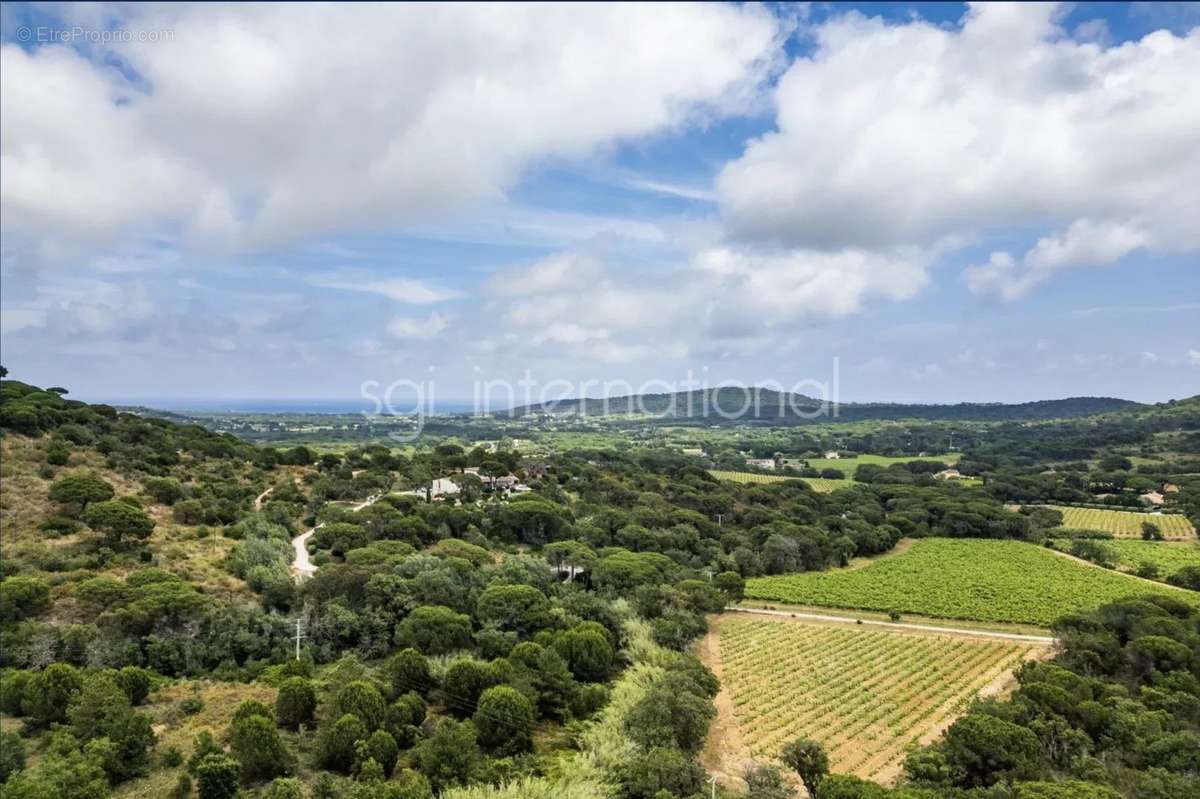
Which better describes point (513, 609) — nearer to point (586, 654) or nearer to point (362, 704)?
point (586, 654)

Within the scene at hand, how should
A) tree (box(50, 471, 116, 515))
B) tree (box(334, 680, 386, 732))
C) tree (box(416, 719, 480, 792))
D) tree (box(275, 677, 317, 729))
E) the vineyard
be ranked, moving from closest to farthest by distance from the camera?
tree (box(416, 719, 480, 792))
tree (box(334, 680, 386, 732))
tree (box(275, 677, 317, 729))
the vineyard
tree (box(50, 471, 116, 515))

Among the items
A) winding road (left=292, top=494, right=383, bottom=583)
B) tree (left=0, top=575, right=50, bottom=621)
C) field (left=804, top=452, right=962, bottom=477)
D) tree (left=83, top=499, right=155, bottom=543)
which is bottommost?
field (left=804, top=452, right=962, bottom=477)

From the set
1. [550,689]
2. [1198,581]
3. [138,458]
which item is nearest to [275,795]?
[550,689]

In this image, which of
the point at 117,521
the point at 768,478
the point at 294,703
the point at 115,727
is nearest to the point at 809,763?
the point at 294,703

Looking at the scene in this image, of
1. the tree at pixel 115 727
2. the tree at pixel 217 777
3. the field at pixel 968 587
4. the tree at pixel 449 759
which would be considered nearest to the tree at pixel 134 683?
the tree at pixel 115 727

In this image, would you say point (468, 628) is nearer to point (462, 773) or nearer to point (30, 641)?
point (462, 773)

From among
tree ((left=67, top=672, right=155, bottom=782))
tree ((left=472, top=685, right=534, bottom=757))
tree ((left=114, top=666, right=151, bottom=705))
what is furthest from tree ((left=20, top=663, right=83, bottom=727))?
tree ((left=472, top=685, right=534, bottom=757))

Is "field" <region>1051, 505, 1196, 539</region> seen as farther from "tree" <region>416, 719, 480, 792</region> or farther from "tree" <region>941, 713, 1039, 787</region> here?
"tree" <region>416, 719, 480, 792</region>
